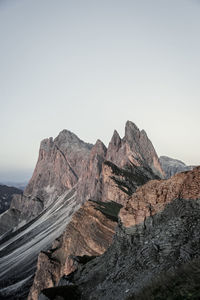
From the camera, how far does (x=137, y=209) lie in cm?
2316

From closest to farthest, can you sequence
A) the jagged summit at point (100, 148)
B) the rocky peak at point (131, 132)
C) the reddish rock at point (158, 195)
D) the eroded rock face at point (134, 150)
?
the reddish rock at point (158, 195) < the eroded rock face at point (134, 150) < the rocky peak at point (131, 132) < the jagged summit at point (100, 148)

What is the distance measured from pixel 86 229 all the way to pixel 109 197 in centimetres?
3165

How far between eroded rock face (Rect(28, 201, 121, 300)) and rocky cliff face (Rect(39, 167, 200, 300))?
35.1m

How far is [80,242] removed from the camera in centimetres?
6256

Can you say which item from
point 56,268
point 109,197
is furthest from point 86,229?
point 109,197

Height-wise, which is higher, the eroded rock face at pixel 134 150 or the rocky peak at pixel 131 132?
the rocky peak at pixel 131 132

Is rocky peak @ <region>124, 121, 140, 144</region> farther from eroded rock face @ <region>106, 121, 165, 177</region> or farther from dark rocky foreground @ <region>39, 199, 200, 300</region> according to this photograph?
dark rocky foreground @ <region>39, 199, 200, 300</region>

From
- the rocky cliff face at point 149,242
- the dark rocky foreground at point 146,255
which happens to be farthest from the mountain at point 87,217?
the dark rocky foreground at point 146,255

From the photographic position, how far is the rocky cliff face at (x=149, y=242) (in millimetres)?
15578

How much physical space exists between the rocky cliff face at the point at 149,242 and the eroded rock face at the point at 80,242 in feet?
115

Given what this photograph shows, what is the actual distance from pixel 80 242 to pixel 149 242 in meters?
48.4

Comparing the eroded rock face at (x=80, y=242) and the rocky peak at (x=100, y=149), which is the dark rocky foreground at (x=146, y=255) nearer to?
the eroded rock face at (x=80, y=242)

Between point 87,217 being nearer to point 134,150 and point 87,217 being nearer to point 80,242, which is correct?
point 80,242

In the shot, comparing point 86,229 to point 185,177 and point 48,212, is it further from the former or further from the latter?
point 48,212
